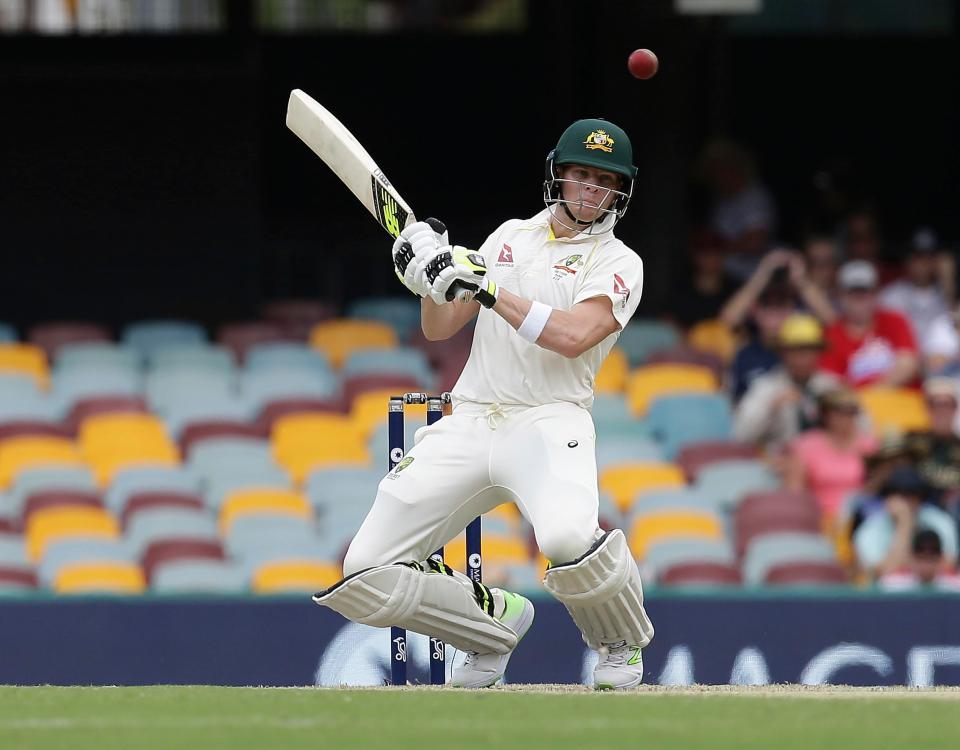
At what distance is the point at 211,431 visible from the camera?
1050 centimetres

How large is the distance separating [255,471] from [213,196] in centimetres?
225

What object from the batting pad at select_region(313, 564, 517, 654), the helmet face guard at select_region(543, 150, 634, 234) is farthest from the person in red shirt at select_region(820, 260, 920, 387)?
the batting pad at select_region(313, 564, 517, 654)

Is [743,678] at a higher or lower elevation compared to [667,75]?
lower

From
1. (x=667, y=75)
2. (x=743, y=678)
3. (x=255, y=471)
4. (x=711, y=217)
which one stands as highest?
(x=667, y=75)

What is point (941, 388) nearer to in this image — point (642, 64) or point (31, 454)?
point (642, 64)

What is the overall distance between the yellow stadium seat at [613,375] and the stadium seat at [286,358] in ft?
4.70

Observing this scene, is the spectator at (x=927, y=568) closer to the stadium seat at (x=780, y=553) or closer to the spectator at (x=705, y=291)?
the stadium seat at (x=780, y=553)

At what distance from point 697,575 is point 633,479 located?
91 cm

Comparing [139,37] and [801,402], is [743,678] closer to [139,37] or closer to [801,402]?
[801,402]

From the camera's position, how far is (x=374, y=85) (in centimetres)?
1255

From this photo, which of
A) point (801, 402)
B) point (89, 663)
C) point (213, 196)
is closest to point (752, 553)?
point (801, 402)

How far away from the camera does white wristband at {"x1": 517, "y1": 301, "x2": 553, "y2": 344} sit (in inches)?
239

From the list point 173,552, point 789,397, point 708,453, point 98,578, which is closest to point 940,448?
point 789,397

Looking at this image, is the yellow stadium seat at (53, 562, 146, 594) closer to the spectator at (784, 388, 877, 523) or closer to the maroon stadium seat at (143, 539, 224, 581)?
the maroon stadium seat at (143, 539, 224, 581)
